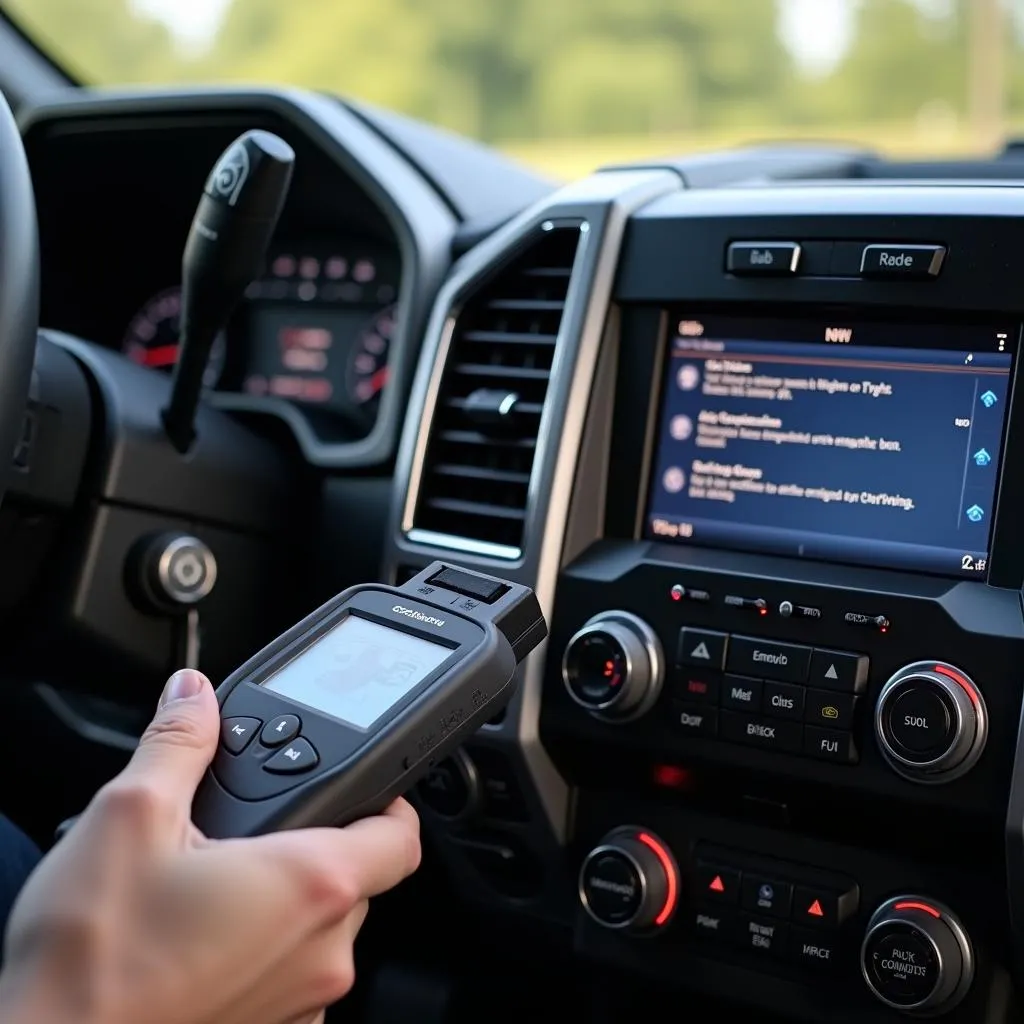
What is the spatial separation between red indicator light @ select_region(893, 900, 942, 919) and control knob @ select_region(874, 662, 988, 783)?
12cm

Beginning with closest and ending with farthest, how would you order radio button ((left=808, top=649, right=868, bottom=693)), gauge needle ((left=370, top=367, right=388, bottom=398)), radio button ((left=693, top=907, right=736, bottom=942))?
radio button ((left=808, top=649, right=868, bottom=693))
radio button ((left=693, top=907, right=736, bottom=942))
gauge needle ((left=370, top=367, right=388, bottom=398))

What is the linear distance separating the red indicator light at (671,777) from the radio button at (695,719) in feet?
0.18

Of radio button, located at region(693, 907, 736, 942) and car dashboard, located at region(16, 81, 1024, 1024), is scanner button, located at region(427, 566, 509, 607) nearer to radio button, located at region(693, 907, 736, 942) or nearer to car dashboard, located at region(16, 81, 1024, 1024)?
car dashboard, located at region(16, 81, 1024, 1024)

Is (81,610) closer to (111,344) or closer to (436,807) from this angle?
(436,807)

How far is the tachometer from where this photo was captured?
195cm

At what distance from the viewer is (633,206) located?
1.31m

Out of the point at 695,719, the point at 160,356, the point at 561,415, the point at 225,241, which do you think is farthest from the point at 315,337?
the point at 695,719

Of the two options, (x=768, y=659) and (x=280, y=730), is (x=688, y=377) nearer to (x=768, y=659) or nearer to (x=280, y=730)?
(x=768, y=659)

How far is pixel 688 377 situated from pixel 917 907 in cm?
48

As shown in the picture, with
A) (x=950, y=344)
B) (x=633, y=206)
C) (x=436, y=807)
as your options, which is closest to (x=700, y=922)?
(x=436, y=807)

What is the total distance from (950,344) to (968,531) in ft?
0.50

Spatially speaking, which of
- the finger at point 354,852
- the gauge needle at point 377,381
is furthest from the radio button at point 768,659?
the gauge needle at point 377,381

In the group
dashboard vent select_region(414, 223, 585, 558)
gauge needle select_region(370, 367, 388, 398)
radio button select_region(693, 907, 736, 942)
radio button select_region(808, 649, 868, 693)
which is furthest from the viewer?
gauge needle select_region(370, 367, 388, 398)

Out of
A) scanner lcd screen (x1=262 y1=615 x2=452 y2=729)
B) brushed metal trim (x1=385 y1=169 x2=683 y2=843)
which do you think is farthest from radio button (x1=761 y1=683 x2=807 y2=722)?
scanner lcd screen (x1=262 y1=615 x2=452 y2=729)
